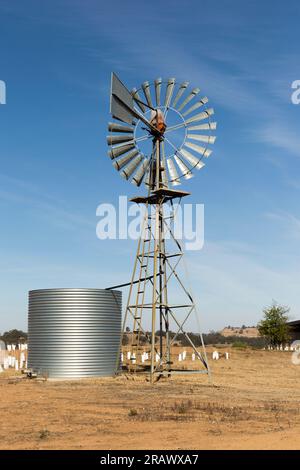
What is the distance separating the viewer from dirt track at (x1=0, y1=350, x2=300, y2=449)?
12195 mm

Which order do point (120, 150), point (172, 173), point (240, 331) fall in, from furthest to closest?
point (240, 331) → point (172, 173) → point (120, 150)

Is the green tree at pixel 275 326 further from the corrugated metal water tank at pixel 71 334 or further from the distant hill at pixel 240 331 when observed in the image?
the distant hill at pixel 240 331

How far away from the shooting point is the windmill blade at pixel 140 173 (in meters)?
30.2

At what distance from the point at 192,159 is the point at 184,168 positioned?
65cm

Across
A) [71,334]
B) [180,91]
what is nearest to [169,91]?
[180,91]

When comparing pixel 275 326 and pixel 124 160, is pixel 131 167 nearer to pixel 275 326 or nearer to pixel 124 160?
pixel 124 160

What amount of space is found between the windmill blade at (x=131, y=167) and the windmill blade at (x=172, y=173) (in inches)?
63.7

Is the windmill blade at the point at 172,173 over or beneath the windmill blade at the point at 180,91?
beneath

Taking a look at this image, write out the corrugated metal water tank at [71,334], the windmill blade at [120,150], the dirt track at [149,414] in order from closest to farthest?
the dirt track at [149,414] < the corrugated metal water tank at [71,334] < the windmill blade at [120,150]

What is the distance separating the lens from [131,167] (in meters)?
30.1

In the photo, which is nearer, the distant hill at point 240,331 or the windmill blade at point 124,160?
the windmill blade at point 124,160

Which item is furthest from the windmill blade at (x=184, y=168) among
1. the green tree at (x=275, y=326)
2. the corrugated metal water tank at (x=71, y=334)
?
the green tree at (x=275, y=326)

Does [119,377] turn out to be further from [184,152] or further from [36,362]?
[184,152]
